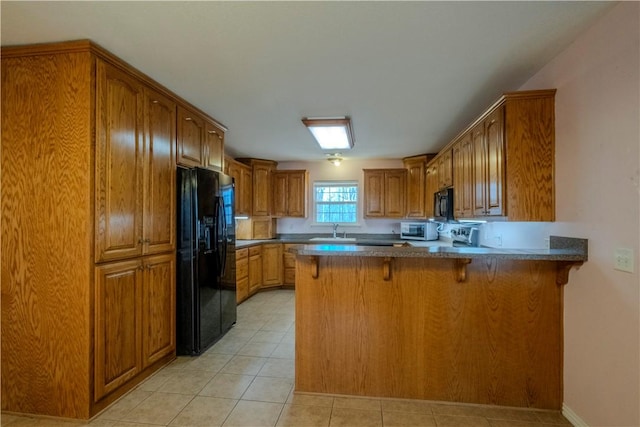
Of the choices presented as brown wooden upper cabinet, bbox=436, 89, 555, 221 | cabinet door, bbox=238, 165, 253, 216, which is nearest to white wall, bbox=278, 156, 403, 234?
cabinet door, bbox=238, 165, 253, 216

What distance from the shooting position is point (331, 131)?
3.77 meters

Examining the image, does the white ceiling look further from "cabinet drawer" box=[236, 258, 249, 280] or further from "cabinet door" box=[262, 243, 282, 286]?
"cabinet door" box=[262, 243, 282, 286]

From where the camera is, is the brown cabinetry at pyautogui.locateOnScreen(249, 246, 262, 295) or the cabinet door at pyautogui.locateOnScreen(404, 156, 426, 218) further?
the cabinet door at pyautogui.locateOnScreen(404, 156, 426, 218)

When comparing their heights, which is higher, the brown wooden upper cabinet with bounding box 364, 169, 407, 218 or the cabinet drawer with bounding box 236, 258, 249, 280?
the brown wooden upper cabinet with bounding box 364, 169, 407, 218

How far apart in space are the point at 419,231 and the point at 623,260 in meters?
3.82

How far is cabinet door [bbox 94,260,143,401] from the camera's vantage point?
2059 mm

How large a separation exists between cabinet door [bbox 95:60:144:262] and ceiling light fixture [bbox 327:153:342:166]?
11.0 feet

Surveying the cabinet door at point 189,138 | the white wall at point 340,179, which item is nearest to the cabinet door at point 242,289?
the white wall at point 340,179

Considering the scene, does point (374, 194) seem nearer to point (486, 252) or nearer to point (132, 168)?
point (486, 252)

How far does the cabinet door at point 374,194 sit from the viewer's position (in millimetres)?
5742

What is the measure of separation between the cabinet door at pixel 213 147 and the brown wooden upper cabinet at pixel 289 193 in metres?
2.25

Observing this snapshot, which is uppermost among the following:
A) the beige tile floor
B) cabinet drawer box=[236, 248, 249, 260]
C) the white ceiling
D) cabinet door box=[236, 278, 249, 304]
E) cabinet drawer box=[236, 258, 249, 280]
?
the white ceiling

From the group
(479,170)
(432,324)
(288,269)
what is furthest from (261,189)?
(432,324)

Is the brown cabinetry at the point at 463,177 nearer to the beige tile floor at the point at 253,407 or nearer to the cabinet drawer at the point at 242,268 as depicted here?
the beige tile floor at the point at 253,407
